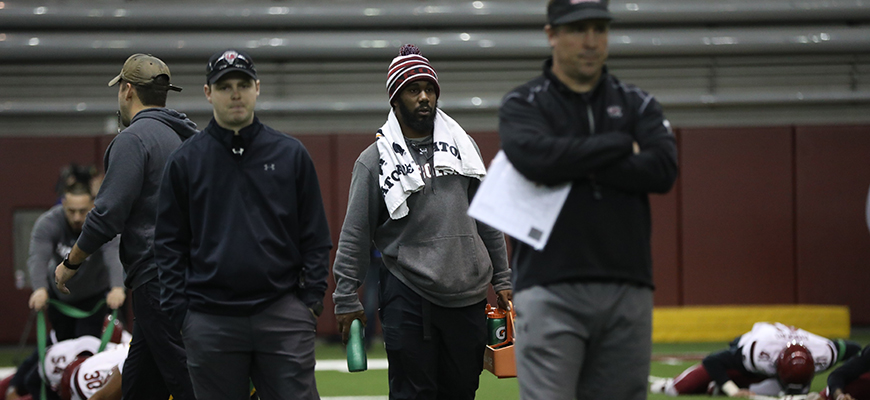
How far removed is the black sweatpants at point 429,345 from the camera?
4523 mm

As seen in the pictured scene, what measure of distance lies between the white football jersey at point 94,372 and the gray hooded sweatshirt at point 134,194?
5.48 feet

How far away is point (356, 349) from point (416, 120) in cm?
126

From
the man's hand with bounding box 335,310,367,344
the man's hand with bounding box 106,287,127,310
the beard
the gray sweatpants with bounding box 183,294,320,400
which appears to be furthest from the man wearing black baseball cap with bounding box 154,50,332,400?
the man's hand with bounding box 106,287,127,310

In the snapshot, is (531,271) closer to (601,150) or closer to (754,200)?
(601,150)

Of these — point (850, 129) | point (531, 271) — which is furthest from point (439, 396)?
point (850, 129)

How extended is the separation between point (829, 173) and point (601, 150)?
34.3 feet

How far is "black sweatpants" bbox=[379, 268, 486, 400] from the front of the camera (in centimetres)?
452

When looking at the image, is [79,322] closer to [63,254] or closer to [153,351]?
[63,254]

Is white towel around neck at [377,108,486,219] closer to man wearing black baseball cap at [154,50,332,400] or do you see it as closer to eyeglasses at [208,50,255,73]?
man wearing black baseball cap at [154,50,332,400]

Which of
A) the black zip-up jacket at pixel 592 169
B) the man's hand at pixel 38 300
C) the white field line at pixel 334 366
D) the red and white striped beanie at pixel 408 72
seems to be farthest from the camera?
the white field line at pixel 334 366

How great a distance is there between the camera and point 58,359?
259 inches

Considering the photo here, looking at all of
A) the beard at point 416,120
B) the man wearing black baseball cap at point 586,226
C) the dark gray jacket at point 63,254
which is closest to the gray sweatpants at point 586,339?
the man wearing black baseball cap at point 586,226

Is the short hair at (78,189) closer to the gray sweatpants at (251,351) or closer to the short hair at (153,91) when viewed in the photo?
the short hair at (153,91)

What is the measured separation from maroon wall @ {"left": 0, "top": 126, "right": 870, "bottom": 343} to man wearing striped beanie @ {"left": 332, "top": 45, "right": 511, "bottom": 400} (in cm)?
754
